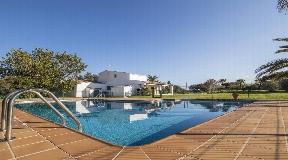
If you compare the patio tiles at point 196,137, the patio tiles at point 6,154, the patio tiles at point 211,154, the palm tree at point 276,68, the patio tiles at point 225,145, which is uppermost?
the palm tree at point 276,68

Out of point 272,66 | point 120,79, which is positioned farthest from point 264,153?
point 120,79

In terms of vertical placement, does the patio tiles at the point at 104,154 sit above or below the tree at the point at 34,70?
below

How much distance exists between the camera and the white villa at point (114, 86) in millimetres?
30688

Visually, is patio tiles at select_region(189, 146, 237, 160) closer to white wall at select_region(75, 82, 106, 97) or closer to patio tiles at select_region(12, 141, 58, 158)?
patio tiles at select_region(12, 141, 58, 158)

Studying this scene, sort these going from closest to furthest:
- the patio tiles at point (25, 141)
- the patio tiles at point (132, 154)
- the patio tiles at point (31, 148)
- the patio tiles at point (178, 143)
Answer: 1. the patio tiles at point (132, 154)
2. the patio tiles at point (31, 148)
3. the patio tiles at point (178, 143)
4. the patio tiles at point (25, 141)

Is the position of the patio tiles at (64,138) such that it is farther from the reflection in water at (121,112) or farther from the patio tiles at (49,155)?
the reflection in water at (121,112)

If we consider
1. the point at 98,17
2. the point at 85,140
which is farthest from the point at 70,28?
the point at 85,140

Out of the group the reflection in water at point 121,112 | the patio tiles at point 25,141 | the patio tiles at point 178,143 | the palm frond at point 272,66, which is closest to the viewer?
the patio tiles at point 178,143

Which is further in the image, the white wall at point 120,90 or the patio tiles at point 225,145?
the white wall at point 120,90

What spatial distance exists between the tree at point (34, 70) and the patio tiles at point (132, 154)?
23465 mm

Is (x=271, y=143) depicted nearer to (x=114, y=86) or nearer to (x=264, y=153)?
(x=264, y=153)

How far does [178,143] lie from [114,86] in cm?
3027

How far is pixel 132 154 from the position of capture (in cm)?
266

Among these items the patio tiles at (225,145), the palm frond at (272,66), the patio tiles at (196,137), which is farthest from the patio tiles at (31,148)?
the palm frond at (272,66)
